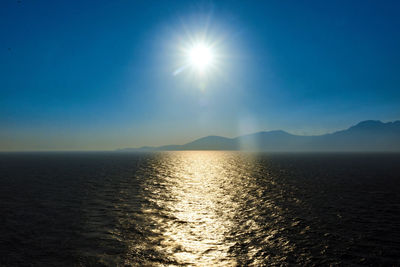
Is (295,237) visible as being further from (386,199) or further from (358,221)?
(386,199)

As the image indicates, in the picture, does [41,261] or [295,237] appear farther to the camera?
[295,237]

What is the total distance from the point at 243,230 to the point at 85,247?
50.6 ft

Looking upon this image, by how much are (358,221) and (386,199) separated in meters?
17.4

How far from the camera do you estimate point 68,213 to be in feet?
98.3

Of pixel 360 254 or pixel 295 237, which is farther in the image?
pixel 295 237

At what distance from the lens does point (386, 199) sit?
38.5 meters

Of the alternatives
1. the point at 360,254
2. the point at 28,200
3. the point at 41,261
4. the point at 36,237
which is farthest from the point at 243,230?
the point at 28,200

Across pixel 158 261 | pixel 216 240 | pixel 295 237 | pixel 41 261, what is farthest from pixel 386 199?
pixel 41 261

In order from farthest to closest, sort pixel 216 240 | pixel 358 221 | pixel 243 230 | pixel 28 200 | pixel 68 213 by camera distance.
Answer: pixel 28 200 → pixel 68 213 → pixel 358 221 → pixel 243 230 → pixel 216 240

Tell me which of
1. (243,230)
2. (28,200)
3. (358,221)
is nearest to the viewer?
(243,230)

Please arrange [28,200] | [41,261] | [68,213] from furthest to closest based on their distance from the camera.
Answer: [28,200] → [68,213] → [41,261]

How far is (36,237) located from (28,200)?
20.1 meters

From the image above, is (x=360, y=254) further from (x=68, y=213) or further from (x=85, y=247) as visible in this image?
(x=68, y=213)

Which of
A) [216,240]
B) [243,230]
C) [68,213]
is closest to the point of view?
[216,240]
